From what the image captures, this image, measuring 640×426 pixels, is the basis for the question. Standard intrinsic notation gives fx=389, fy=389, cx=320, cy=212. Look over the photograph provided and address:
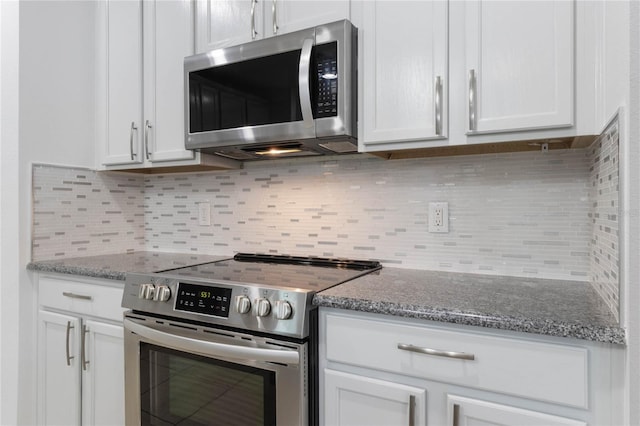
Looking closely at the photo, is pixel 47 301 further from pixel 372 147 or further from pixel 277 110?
pixel 372 147

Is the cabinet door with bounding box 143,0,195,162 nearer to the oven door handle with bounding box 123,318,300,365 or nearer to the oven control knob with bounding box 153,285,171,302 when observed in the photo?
the oven control knob with bounding box 153,285,171,302

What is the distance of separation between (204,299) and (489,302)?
891 millimetres

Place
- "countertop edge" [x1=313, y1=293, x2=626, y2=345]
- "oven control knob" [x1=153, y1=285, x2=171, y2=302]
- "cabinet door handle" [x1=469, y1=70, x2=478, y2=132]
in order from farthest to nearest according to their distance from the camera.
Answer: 1. "oven control knob" [x1=153, y1=285, x2=171, y2=302]
2. "cabinet door handle" [x1=469, y1=70, x2=478, y2=132]
3. "countertop edge" [x1=313, y1=293, x2=626, y2=345]

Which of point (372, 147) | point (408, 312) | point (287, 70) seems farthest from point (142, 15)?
point (408, 312)

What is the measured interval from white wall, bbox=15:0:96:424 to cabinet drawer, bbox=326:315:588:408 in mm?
1606

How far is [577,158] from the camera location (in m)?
1.39

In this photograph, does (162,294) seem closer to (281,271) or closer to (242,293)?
(242,293)

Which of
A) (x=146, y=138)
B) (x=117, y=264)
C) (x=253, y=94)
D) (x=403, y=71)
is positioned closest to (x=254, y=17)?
(x=253, y=94)

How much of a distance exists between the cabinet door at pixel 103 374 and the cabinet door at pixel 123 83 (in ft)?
2.82

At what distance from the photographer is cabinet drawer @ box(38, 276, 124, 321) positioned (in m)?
1.64

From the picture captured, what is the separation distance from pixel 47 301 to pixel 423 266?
1.75 m

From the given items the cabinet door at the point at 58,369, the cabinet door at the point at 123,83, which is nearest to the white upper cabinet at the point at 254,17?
the cabinet door at the point at 123,83

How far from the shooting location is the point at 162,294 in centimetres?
139

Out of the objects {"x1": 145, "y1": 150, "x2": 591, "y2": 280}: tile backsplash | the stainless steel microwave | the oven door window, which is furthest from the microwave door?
the oven door window
